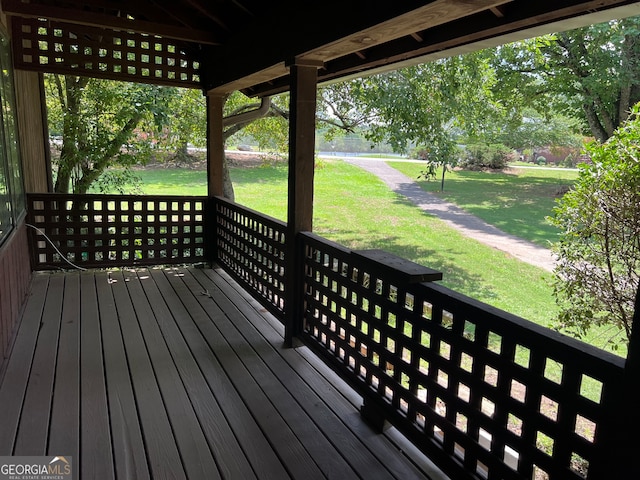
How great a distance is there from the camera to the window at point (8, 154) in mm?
2949

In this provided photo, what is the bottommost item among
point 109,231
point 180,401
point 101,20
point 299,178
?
point 180,401

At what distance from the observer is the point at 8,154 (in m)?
3.19

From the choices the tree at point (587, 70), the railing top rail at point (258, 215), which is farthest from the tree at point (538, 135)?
the railing top rail at point (258, 215)

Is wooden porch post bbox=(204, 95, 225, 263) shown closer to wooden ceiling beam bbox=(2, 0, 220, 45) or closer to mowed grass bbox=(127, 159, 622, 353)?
wooden ceiling beam bbox=(2, 0, 220, 45)

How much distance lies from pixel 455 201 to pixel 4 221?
14.7 m

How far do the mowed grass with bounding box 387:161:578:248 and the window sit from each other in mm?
11200

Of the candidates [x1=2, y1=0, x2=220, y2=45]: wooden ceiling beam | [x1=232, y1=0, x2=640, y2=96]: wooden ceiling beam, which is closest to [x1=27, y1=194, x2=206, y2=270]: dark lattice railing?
[x1=2, y1=0, x2=220, y2=45]: wooden ceiling beam

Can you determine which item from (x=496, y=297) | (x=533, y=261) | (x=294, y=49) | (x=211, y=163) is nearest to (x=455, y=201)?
(x=533, y=261)

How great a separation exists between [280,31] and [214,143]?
7.73 ft

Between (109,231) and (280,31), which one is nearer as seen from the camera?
(280,31)

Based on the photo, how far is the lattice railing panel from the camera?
404 centimetres
